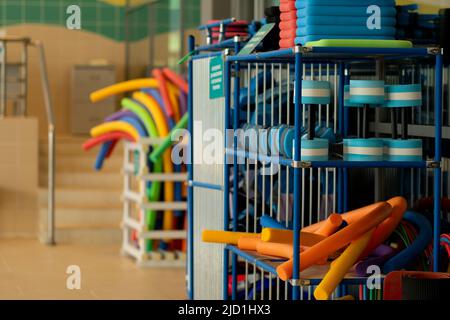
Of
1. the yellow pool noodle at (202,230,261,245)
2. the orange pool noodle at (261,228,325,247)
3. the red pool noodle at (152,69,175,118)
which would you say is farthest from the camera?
the red pool noodle at (152,69,175,118)

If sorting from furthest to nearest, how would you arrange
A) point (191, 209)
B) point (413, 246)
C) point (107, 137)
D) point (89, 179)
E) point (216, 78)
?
point (89, 179) < point (107, 137) < point (191, 209) < point (216, 78) < point (413, 246)

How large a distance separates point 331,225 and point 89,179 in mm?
6334

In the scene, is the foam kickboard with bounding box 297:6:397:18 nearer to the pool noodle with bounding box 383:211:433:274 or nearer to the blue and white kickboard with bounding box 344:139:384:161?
the blue and white kickboard with bounding box 344:139:384:161

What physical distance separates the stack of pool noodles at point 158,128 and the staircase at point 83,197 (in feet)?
2.96

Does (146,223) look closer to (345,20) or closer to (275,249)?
(275,249)

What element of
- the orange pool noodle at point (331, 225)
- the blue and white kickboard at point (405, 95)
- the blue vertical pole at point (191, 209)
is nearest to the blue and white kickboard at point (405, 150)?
the blue and white kickboard at point (405, 95)

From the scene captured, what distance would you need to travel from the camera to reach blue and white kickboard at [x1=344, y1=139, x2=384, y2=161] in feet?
12.7

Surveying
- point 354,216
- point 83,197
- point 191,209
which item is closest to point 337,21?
point 354,216

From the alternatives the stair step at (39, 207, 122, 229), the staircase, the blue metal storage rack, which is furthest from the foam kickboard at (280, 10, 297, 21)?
the stair step at (39, 207, 122, 229)

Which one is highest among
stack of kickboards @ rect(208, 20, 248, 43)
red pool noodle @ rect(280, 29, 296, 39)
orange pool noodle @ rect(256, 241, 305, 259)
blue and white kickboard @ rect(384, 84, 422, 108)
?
stack of kickboards @ rect(208, 20, 248, 43)

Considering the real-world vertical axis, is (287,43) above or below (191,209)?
above

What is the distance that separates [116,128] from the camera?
8.24m

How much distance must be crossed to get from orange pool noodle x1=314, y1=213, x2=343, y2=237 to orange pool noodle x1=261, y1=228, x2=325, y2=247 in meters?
0.09

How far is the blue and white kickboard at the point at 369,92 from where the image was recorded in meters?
3.94
